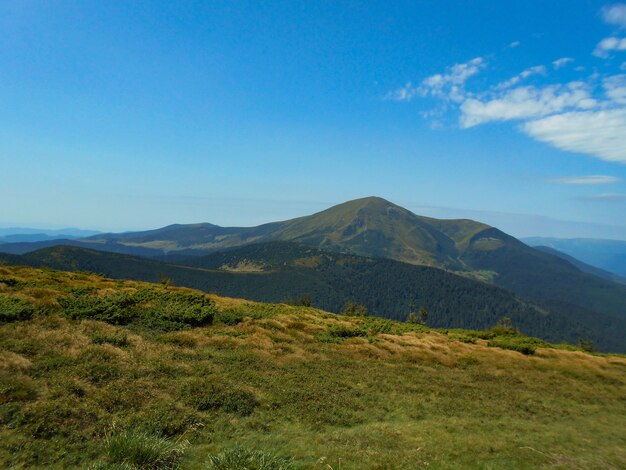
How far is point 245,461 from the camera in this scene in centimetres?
1138

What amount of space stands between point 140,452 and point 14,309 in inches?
737

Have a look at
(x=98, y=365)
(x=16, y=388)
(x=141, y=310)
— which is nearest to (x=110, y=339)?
(x=98, y=365)

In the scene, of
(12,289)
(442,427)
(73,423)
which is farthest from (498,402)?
(12,289)

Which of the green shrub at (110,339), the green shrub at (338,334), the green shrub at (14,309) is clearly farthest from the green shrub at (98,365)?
the green shrub at (338,334)

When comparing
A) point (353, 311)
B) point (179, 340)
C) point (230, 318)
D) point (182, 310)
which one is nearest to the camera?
point (179, 340)

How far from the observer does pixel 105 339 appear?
866 inches

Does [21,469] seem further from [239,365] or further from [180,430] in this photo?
[239,365]

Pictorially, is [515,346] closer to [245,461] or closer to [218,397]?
[218,397]

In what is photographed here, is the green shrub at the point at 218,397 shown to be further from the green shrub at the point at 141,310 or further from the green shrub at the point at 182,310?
the green shrub at the point at 182,310

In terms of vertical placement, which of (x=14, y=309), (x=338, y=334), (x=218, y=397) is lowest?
(x=338, y=334)

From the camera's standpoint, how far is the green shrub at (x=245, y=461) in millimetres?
11117

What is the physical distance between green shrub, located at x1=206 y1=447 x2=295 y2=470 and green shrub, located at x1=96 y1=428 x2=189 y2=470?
1.37 m

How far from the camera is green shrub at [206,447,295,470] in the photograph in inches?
438

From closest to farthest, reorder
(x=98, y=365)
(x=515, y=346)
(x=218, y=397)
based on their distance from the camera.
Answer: (x=218, y=397)
(x=98, y=365)
(x=515, y=346)
